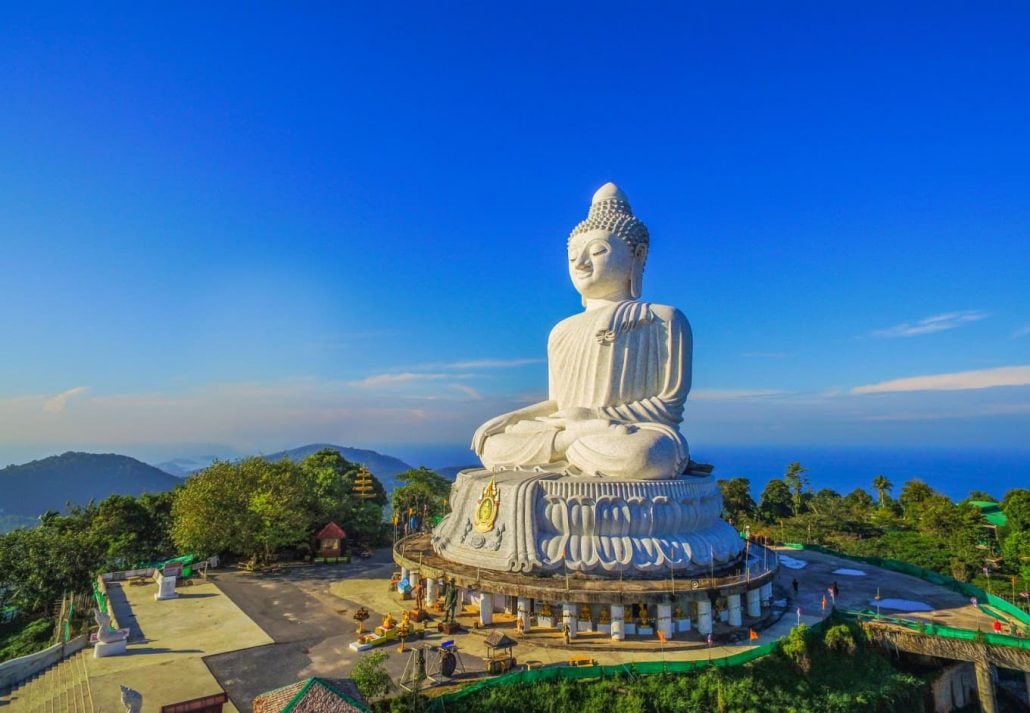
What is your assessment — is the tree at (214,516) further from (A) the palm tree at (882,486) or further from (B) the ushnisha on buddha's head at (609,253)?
(A) the palm tree at (882,486)

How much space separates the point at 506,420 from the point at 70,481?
179 metres

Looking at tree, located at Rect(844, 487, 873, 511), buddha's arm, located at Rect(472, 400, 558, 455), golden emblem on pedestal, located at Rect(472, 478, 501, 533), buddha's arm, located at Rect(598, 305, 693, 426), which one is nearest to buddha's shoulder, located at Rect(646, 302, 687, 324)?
buddha's arm, located at Rect(598, 305, 693, 426)

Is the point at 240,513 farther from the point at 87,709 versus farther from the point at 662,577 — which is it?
the point at 662,577

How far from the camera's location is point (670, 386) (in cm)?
2016

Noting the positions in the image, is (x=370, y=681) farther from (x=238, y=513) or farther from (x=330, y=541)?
(x=330, y=541)

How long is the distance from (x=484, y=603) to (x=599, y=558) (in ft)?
10.4

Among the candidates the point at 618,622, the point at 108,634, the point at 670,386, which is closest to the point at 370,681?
the point at 618,622

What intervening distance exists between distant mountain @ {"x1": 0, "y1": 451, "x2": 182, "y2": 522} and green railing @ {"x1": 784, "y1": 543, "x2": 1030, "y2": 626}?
510ft

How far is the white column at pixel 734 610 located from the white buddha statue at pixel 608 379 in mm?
3449

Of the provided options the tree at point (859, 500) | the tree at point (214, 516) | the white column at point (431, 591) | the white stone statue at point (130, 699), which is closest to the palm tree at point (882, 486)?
the tree at point (859, 500)

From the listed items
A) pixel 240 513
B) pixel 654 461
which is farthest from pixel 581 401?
pixel 240 513

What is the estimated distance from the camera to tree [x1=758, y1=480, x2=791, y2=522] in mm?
39000

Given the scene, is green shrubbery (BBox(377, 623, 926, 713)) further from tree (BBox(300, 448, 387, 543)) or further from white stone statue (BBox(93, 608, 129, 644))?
tree (BBox(300, 448, 387, 543))

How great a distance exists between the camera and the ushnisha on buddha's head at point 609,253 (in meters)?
22.5
